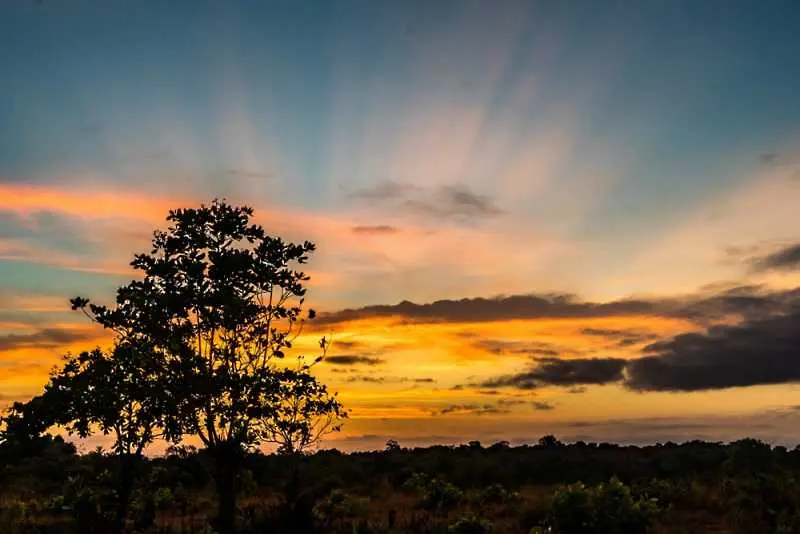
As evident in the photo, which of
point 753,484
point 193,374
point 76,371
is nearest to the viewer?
point 193,374

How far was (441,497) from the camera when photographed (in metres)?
38.1

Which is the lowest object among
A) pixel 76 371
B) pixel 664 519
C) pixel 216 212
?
pixel 664 519

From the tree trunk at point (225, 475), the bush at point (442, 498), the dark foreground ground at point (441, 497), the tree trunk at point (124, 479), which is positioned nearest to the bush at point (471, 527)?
the dark foreground ground at point (441, 497)

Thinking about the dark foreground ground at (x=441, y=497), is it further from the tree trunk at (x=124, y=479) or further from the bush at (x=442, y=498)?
the tree trunk at (x=124, y=479)

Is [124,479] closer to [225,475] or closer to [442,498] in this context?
[225,475]

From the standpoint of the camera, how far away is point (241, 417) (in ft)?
85.0

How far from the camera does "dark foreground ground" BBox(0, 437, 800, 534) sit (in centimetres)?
2573

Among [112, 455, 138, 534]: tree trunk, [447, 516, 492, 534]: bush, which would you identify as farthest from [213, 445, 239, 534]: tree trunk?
[447, 516, 492, 534]: bush

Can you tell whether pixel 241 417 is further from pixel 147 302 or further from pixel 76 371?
pixel 76 371

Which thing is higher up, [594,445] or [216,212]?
[216,212]

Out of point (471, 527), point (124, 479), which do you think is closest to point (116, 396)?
point (124, 479)

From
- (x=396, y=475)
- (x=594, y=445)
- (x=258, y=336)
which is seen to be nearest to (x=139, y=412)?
(x=258, y=336)

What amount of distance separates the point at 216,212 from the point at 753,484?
24450mm

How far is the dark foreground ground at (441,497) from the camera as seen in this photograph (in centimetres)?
2573
